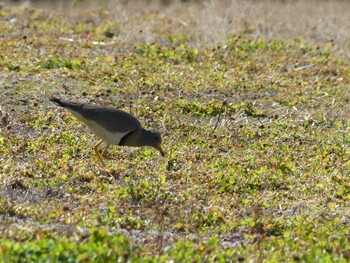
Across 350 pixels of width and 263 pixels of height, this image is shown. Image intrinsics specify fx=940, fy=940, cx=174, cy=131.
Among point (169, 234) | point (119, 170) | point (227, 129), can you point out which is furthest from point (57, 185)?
point (227, 129)

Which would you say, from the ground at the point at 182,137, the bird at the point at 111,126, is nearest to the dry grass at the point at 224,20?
the ground at the point at 182,137

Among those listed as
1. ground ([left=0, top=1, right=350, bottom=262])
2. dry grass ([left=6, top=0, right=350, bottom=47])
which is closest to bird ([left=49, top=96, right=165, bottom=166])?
ground ([left=0, top=1, right=350, bottom=262])

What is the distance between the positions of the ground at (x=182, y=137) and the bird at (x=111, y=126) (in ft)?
0.72

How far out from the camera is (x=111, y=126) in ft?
30.8

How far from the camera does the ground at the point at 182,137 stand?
722 centimetres

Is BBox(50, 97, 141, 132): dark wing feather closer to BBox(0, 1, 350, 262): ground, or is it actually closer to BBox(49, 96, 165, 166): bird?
BBox(49, 96, 165, 166): bird

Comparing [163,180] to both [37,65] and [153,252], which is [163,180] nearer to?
[153,252]

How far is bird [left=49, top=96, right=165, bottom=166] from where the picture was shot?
30.6ft

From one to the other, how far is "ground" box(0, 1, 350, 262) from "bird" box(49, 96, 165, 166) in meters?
0.22

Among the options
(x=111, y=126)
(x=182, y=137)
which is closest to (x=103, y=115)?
(x=111, y=126)

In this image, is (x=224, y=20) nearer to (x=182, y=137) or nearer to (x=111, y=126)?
(x=182, y=137)

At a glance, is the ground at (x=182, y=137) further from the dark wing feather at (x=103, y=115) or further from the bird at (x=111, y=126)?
the dark wing feather at (x=103, y=115)

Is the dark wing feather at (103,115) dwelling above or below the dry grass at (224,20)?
above

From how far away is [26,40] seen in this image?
14641 mm
